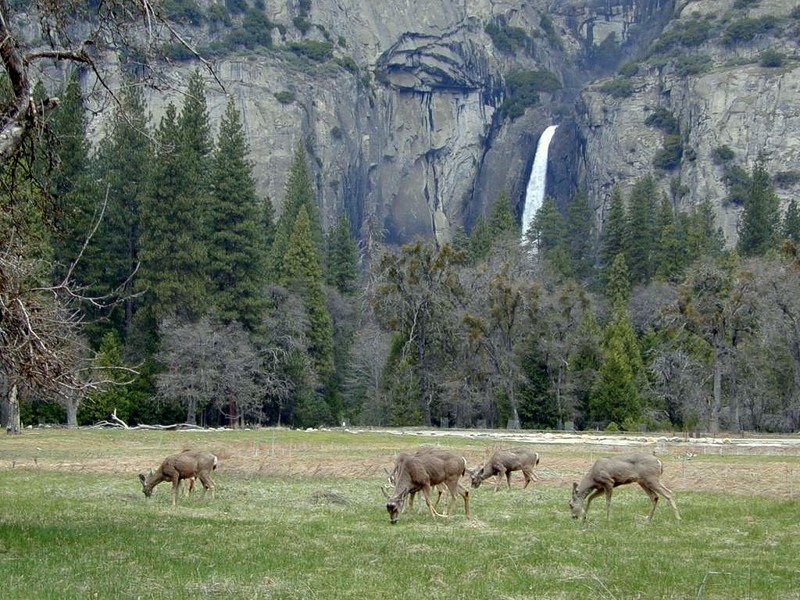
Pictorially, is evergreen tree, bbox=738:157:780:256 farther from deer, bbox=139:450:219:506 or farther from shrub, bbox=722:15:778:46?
deer, bbox=139:450:219:506

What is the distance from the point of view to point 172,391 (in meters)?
62.1

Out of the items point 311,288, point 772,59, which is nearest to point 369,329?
point 311,288

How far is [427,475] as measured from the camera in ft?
58.7

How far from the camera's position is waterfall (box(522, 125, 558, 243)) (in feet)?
428

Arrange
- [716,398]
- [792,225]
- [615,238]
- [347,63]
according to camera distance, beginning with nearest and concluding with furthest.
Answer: [716,398]
[792,225]
[615,238]
[347,63]

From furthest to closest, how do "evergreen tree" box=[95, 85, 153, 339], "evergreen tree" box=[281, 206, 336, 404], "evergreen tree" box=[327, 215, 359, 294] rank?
"evergreen tree" box=[327, 215, 359, 294] < "evergreen tree" box=[281, 206, 336, 404] < "evergreen tree" box=[95, 85, 153, 339]

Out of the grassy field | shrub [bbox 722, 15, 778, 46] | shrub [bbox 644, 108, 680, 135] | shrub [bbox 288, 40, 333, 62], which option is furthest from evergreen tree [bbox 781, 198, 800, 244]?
the grassy field

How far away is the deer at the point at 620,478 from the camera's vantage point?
17.9 m

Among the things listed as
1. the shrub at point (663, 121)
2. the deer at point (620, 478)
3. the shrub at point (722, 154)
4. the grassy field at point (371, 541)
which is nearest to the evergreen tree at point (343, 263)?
the shrub at point (722, 154)

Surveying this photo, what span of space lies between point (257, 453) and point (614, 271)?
57.4 meters

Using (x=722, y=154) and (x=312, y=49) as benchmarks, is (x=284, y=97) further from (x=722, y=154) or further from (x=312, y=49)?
(x=722, y=154)

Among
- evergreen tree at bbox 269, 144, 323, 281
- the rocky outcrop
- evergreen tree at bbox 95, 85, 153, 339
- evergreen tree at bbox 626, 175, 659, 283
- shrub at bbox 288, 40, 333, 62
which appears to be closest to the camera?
evergreen tree at bbox 95, 85, 153, 339

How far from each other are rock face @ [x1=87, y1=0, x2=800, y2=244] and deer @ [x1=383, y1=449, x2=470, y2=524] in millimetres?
98486

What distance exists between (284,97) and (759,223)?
5792 centimetres
